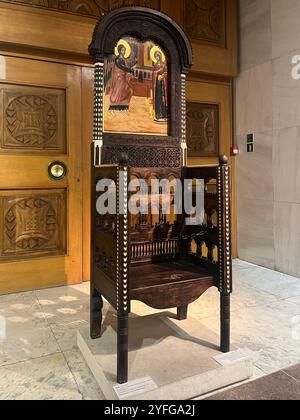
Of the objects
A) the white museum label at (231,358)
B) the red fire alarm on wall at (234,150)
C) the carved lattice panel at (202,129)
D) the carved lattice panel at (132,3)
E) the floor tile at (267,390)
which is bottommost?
the floor tile at (267,390)

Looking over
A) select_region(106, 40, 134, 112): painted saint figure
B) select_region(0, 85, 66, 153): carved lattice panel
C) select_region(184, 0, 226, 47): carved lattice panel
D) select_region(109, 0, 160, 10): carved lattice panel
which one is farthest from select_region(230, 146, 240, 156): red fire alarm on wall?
select_region(106, 40, 134, 112): painted saint figure

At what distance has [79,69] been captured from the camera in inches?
118

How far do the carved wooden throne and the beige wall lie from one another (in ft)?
5.12

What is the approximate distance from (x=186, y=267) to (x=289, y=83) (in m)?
2.24

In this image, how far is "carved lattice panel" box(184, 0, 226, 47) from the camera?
339 centimetres

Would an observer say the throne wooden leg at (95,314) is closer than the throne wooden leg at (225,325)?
No

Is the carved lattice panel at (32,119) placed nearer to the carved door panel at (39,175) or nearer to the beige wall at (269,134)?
the carved door panel at (39,175)

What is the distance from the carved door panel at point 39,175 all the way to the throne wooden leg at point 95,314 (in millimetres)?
1229

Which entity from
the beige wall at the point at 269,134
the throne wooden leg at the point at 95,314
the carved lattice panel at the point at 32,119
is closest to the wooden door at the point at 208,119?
the beige wall at the point at 269,134

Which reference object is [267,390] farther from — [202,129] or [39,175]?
[202,129]

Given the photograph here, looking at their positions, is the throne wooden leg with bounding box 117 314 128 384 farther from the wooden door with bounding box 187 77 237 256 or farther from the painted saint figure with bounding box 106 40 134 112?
the wooden door with bounding box 187 77 237 256

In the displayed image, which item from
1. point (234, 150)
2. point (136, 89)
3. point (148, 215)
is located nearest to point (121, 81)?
point (136, 89)

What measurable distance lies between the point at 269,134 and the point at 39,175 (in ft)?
7.37

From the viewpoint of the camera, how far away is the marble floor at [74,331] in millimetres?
1563
